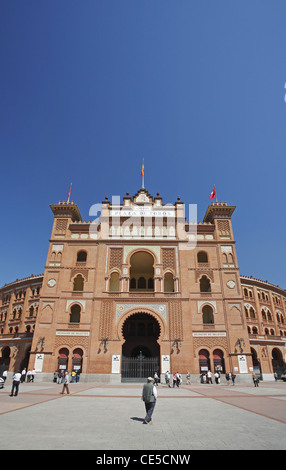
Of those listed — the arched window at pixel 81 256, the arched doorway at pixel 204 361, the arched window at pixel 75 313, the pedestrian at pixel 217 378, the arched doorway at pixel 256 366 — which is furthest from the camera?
the arched doorway at pixel 256 366

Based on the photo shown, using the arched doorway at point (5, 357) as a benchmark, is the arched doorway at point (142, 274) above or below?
above

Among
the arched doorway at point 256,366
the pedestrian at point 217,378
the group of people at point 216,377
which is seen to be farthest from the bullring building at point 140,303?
the pedestrian at point 217,378

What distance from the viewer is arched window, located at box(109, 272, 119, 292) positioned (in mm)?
30920

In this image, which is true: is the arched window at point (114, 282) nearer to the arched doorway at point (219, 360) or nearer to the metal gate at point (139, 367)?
the metal gate at point (139, 367)

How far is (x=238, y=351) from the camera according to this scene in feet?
85.8

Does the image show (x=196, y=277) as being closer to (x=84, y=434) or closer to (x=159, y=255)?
(x=159, y=255)

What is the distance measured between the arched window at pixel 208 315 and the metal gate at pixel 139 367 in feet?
22.4

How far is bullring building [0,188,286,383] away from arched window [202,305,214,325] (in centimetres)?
12

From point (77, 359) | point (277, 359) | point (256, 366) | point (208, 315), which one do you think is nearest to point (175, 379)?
point (77, 359)

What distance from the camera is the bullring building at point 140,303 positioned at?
1023 inches

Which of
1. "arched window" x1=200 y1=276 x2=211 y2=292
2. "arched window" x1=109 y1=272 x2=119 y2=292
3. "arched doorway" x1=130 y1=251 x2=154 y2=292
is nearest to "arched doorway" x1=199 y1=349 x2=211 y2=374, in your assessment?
"arched window" x1=200 y1=276 x2=211 y2=292

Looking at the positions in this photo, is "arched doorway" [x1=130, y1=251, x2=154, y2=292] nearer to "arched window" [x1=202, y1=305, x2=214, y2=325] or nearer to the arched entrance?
the arched entrance

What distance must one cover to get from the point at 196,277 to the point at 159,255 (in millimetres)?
4679

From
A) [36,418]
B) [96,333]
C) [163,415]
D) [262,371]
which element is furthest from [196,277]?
[36,418]
